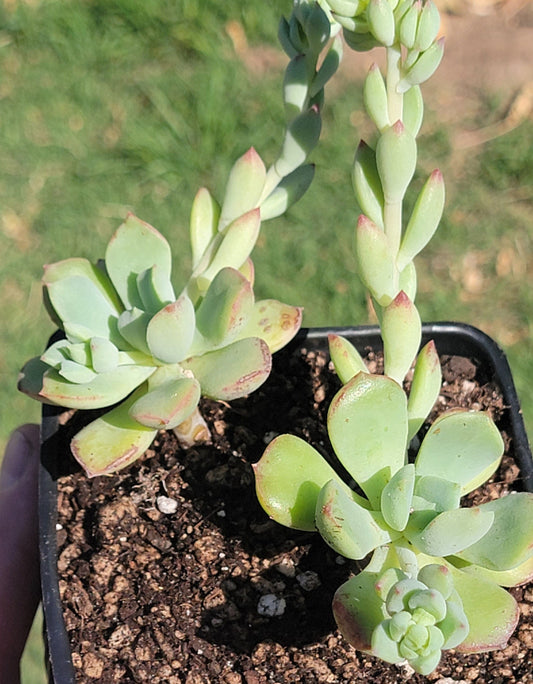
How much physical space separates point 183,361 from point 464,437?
38 centimetres

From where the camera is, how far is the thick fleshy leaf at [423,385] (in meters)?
0.96

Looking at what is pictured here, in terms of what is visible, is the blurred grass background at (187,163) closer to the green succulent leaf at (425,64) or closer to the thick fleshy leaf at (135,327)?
the thick fleshy leaf at (135,327)

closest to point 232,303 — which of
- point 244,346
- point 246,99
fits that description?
point 244,346

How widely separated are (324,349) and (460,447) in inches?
17.1

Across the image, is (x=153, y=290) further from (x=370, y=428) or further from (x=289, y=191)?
(x=370, y=428)

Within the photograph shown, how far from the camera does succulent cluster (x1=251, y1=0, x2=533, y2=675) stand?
2.57 feet

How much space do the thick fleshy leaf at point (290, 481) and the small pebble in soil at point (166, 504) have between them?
0.92 feet

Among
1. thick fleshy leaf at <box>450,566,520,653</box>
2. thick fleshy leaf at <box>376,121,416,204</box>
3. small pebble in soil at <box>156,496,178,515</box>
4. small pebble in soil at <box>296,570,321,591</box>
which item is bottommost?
small pebble in soil at <box>296,570,321,591</box>

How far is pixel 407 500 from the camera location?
81cm

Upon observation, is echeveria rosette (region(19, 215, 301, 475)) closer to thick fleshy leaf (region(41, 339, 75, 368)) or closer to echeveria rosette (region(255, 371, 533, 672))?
thick fleshy leaf (region(41, 339, 75, 368))

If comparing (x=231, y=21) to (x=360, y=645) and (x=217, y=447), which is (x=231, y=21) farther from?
(x=360, y=645)

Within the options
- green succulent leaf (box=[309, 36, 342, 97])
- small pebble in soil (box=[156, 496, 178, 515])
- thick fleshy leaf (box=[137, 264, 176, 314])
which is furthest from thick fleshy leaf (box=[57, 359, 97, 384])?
green succulent leaf (box=[309, 36, 342, 97])

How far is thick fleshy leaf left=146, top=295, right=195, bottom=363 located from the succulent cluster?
18 centimetres

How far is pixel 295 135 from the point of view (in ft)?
3.48
